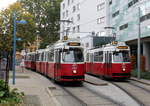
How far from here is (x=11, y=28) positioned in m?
40.0

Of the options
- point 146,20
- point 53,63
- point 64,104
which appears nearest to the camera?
point 64,104

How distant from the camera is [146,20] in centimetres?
3806

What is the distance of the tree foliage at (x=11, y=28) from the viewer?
39719 mm

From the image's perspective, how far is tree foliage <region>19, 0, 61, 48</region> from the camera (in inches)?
2995

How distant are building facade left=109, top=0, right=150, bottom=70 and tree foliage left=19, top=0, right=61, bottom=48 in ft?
91.5

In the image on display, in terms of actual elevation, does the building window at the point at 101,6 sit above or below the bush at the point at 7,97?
above

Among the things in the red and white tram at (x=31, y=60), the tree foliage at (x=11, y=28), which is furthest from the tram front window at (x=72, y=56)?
the red and white tram at (x=31, y=60)

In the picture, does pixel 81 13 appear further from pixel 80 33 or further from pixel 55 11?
pixel 55 11

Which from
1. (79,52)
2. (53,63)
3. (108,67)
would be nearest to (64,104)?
(79,52)

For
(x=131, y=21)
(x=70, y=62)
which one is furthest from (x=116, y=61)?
(x=131, y=21)

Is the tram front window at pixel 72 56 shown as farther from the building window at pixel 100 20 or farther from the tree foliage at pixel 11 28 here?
the building window at pixel 100 20

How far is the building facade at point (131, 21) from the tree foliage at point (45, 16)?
2790 centimetres

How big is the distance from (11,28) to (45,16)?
127 feet

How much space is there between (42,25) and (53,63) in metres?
57.5
